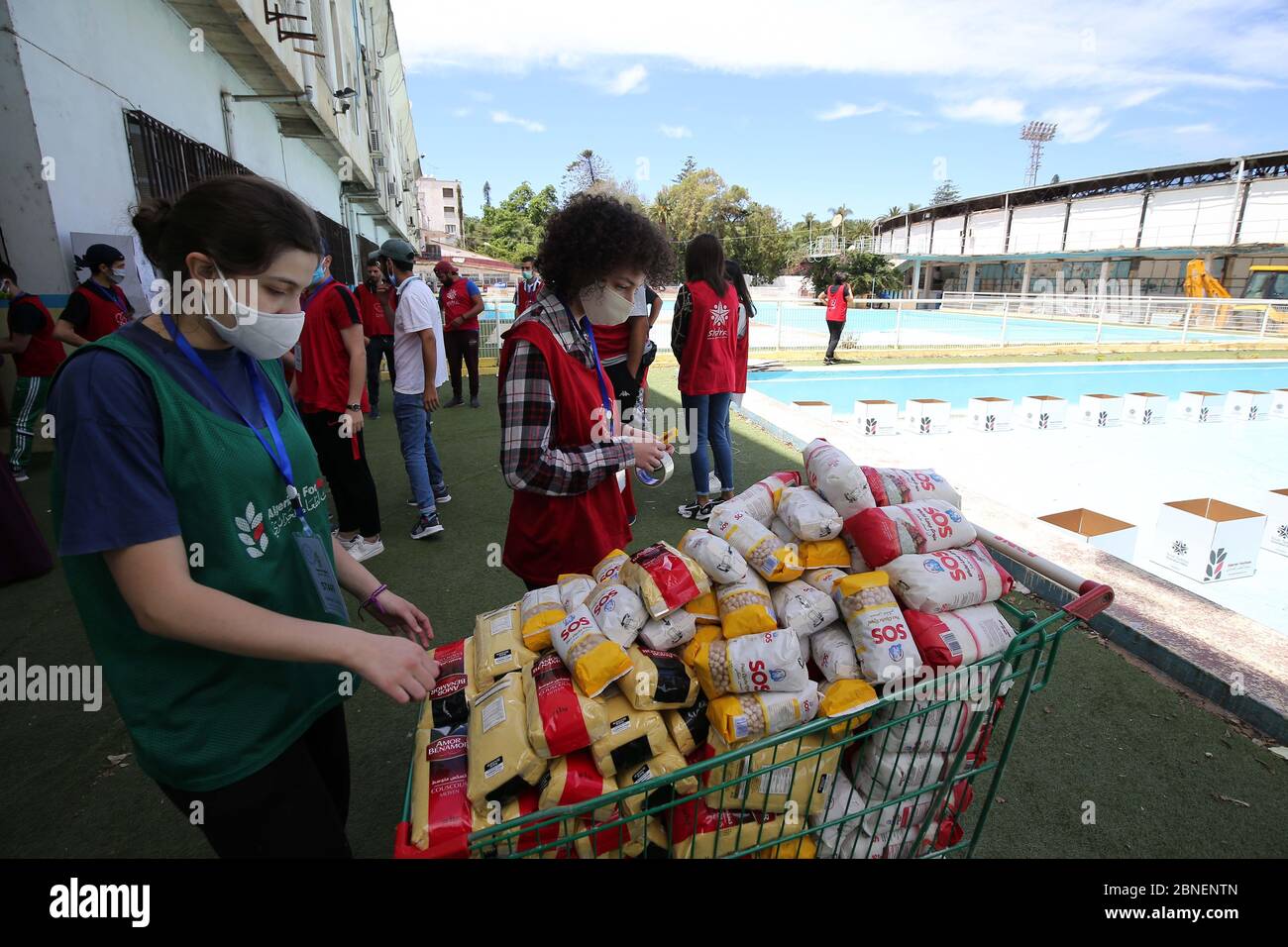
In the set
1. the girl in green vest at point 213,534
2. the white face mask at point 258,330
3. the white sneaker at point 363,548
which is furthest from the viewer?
the white sneaker at point 363,548

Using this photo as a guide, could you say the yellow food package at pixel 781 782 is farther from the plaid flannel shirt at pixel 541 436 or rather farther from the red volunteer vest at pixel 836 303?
the red volunteer vest at pixel 836 303

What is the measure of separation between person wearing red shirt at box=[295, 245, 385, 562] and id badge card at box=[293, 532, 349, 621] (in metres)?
2.74

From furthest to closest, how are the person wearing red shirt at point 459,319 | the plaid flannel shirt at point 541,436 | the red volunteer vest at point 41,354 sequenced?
the person wearing red shirt at point 459,319
the red volunteer vest at point 41,354
the plaid flannel shirt at point 541,436

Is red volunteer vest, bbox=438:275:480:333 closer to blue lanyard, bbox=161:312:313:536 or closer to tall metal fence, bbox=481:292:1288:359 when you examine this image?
tall metal fence, bbox=481:292:1288:359

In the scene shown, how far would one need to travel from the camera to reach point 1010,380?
13633mm

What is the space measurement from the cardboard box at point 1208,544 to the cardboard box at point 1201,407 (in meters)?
6.53

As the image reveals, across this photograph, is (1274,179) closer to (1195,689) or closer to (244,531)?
(1195,689)

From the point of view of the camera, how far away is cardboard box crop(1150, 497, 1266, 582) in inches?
176

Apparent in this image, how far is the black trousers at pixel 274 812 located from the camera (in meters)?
1.25

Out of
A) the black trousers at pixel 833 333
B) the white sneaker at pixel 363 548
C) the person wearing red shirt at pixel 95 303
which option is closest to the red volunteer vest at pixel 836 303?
the black trousers at pixel 833 333

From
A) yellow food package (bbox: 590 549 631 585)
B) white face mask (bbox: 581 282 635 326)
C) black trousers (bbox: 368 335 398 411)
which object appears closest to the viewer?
yellow food package (bbox: 590 549 631 585)

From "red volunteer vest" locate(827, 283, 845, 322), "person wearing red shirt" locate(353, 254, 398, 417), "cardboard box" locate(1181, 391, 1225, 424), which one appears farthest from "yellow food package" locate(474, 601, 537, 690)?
"red volunteer vest" locate(827, 283, 845, 322)

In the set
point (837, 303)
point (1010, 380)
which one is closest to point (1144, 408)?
point (1010, 380)
